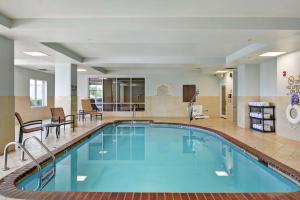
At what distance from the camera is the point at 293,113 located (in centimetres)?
726

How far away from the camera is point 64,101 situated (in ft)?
33.7

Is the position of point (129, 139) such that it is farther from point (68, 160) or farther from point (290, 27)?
point (290, 27)

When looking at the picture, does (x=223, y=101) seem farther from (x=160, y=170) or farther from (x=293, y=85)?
(x=160, y=170)

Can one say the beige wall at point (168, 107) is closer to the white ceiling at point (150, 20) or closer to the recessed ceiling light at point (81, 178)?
the white ceiling at point (150, 20)

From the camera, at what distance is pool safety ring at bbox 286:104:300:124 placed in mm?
7000

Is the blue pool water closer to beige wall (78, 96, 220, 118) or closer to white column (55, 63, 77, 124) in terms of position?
white column (55, 63, 77, 124)

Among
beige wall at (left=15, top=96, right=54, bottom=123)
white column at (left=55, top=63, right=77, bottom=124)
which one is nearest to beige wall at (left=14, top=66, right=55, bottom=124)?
beige wall at (left=15, top=96, right=54, bottom=123)

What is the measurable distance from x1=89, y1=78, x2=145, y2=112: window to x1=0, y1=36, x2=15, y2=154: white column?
9533 millimetres

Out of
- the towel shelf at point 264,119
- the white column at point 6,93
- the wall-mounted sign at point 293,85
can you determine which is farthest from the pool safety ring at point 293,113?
the white column at point 6,93

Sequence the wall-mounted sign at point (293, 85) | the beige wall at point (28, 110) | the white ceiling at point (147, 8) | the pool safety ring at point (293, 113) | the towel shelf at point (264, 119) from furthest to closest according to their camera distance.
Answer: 1. the beige wall at point (28, 110)
2. the towel shelf at point (264, 119)
3. the wall-mounted sign at point (293, 85)
4. the pool safety ring at point (293, 113)
5. the white ceiling at point (147, 8)

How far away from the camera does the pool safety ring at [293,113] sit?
23.0ft

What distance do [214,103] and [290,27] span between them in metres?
10.7

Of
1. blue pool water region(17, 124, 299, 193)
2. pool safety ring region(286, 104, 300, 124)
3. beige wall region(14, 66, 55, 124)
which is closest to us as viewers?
blue pool water region(17, 124, 299, 193)

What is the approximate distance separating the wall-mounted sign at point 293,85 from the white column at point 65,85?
743cm
